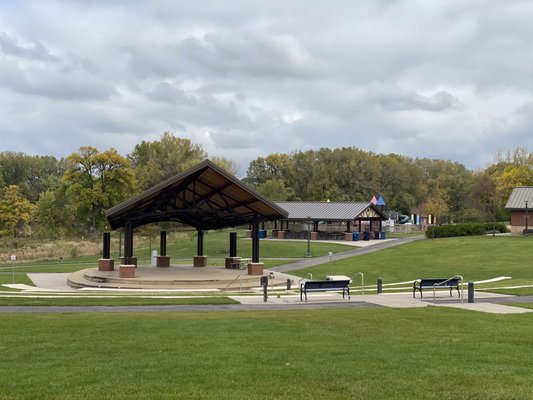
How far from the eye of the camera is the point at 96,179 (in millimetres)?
75812

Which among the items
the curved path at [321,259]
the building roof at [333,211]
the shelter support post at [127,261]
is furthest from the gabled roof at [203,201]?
the building roof at [333,211]

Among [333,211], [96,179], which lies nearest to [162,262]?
[333,211]

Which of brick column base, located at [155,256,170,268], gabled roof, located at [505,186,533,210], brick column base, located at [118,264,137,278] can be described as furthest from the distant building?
brick column base, located at [118,264,137,278]

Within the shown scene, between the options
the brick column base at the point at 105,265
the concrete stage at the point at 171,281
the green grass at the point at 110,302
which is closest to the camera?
the green grass at the point at 110,302

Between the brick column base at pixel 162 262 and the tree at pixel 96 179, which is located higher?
the tree at pixel 96 179

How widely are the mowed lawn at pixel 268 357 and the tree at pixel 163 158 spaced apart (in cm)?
6721

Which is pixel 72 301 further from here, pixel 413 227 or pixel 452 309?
pixel 413 227

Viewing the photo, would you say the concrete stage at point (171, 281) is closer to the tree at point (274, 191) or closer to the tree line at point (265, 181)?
the tree line at point (265, 181)

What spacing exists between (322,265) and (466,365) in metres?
31.6

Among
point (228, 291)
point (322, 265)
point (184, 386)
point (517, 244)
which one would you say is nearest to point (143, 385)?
point (184, 386)

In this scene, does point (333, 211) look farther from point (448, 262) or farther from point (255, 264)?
point (255, 264)

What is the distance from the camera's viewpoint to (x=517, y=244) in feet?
→ 153

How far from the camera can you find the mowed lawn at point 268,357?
23.8 feet

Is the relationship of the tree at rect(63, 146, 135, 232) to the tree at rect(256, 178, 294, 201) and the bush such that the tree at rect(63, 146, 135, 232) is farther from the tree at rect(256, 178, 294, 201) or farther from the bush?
the bush
